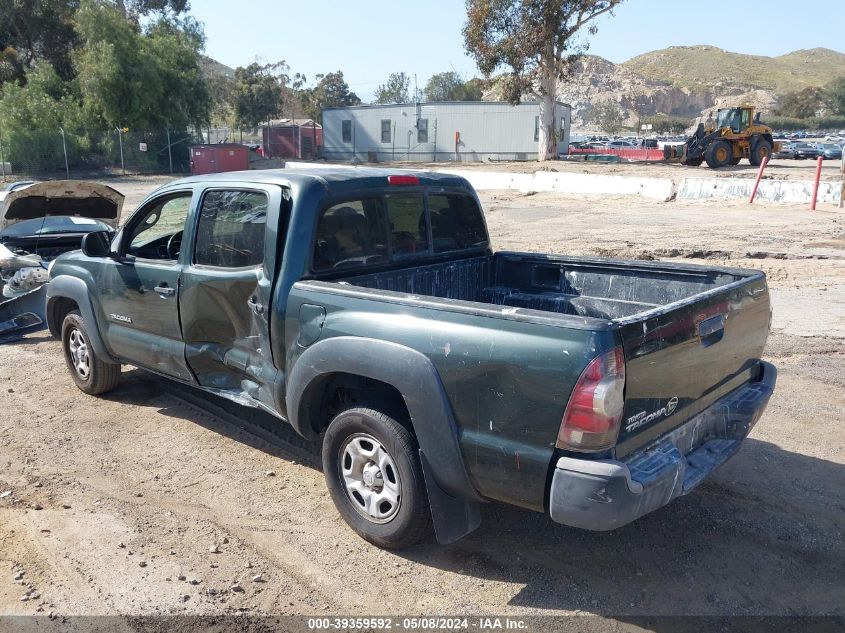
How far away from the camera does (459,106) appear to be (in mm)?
47594

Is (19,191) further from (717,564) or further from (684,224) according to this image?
(684,224)

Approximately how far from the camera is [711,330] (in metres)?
3.65

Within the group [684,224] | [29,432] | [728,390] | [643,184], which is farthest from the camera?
[643,184]

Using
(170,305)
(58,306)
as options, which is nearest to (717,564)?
(170,305)

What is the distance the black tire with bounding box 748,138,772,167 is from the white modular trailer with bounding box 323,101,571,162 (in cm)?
1498

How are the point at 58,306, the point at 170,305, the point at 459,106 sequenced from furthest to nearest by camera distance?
the point at 459,106 < the point at 58,306 < the point at 170,305

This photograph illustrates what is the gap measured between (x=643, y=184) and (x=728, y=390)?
2036 centimetres

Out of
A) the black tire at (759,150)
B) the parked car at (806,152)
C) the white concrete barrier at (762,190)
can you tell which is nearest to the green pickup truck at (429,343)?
the white concrete barrier at (762,190)

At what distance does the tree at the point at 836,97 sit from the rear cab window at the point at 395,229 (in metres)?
117

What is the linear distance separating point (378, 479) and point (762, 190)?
19833 mm

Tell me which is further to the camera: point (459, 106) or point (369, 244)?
point (459, 106)

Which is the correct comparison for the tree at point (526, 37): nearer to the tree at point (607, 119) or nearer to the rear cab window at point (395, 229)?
the rear cab window at point (395, 229)

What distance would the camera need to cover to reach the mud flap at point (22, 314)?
317 inches

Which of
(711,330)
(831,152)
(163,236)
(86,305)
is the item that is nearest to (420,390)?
(711,330)
